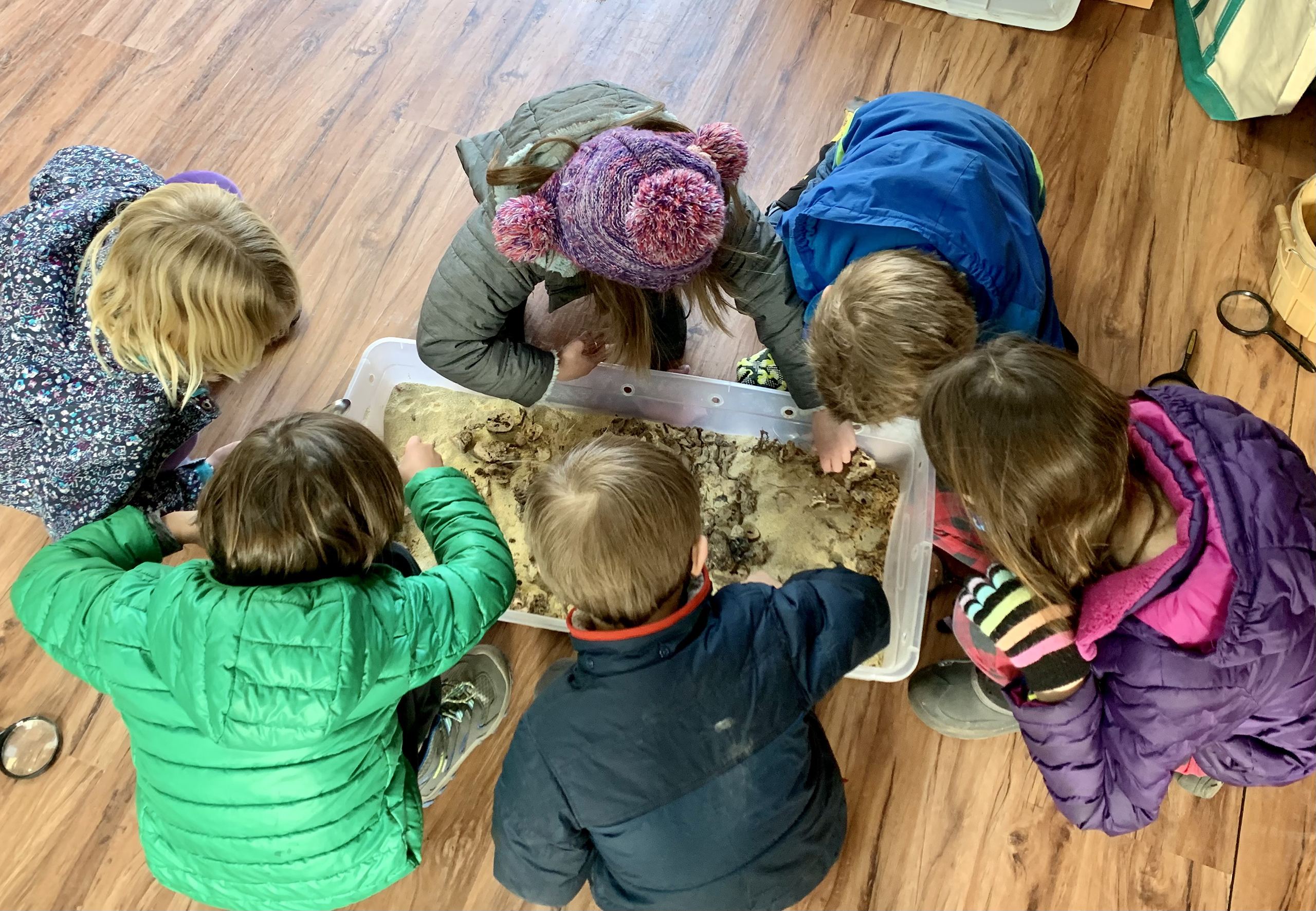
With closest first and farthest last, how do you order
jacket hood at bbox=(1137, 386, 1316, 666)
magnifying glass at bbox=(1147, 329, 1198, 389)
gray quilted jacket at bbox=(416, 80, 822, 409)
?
jacket hood at bbox=(1137, 386, 1316, 666)
gray quilted jacket at bbox=(416, 80, 822, 409)
magnifying glass at bbox=(1147, 329, 1198, 389)

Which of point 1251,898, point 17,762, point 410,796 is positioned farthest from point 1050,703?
point 17,762

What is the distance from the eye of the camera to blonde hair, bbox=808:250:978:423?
0.97m

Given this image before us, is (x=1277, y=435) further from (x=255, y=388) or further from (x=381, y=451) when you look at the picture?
(x=255, y=388)

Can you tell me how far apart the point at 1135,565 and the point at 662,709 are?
543mm

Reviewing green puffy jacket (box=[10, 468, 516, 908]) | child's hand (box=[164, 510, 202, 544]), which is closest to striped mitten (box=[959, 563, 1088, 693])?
green puffy jacket (box=[10, 468, 516, 908])

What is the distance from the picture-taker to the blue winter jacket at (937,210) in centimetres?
102

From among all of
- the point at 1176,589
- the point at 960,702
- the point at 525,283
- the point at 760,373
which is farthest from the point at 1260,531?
the point at 525,283

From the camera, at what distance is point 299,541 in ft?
2.93

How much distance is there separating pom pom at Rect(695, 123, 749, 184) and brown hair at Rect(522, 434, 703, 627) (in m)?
0.34

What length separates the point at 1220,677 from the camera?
0.88m

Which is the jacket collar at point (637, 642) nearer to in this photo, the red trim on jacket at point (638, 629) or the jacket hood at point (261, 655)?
the red trim on jacket at point (638, 629)

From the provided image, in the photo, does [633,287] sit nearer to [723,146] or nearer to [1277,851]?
[723,146]

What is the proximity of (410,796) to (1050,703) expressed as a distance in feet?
2.66

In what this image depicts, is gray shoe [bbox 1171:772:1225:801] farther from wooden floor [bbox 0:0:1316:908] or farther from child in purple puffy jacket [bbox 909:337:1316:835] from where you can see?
child in purple puffy jacket [bbox 909:337:1316:835]
